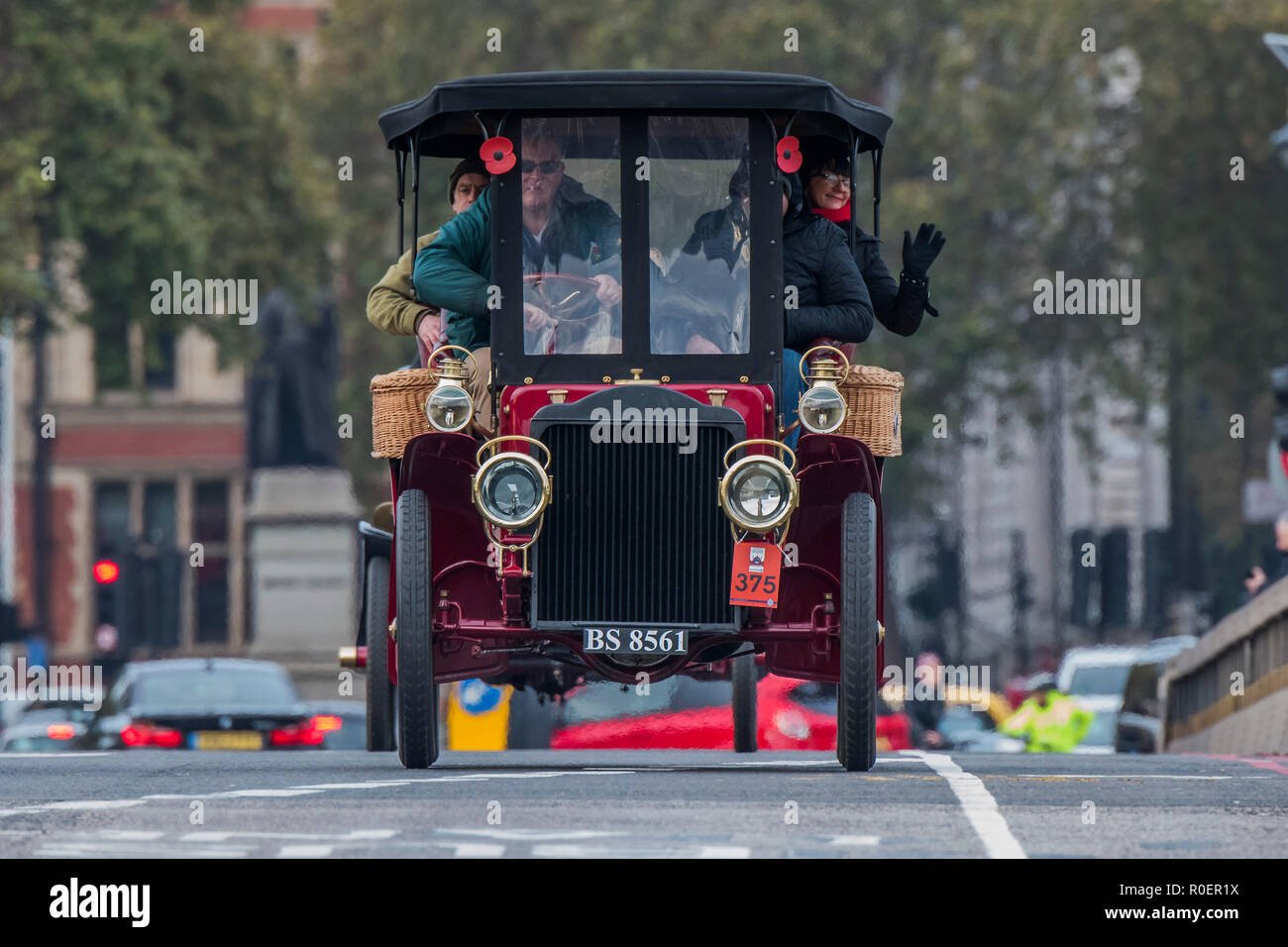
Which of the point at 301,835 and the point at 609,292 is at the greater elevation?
the point at 609,292

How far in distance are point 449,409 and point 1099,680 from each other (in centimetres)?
2392

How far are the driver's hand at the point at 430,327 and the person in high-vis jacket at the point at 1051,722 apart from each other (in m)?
18.2

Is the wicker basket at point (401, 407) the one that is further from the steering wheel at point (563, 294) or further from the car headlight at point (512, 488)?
the car headlight at point (512, 488)

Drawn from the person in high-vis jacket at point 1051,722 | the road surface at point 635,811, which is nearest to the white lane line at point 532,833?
the road surface at point 635,811

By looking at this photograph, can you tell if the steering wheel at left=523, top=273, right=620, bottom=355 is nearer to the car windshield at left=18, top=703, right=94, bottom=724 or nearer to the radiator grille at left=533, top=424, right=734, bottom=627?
the radiator grille at left=533, top=424, right=734, bottom=627

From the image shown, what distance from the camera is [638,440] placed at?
11.6m

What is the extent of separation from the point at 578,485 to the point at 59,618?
55.2 meters

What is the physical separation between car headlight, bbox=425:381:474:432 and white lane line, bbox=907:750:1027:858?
234 cm

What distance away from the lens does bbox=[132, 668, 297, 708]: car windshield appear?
883 inches

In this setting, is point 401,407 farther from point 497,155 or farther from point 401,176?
point 401,176

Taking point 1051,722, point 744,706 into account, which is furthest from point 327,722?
point 1051,722

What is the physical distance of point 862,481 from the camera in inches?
460

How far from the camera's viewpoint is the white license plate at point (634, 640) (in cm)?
1158
